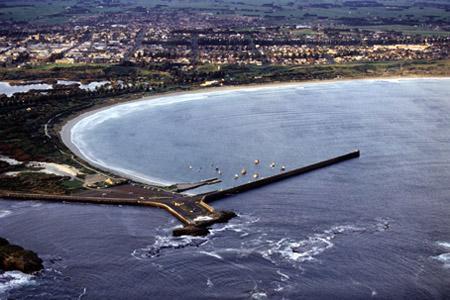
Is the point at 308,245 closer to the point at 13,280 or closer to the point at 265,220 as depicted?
the point at 265,220

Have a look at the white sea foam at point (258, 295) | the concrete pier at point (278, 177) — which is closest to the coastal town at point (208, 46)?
the concrete pier at point (278, 177)

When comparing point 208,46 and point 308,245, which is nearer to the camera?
point 308,245

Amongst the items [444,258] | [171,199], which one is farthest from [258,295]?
[171,199]

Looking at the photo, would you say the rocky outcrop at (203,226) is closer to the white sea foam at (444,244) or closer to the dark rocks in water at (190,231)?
the dark rocks in water at (190,231)

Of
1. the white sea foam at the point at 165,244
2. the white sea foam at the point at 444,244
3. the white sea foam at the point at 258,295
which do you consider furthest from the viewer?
the white sea foam at the point at 444,244

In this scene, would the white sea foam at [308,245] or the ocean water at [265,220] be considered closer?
the ocean water at [265,220]

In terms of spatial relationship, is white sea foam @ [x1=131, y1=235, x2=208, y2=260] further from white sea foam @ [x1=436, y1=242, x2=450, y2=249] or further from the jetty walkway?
white sea foam @ [x1=436, y1=242, x2=450, y2=249]

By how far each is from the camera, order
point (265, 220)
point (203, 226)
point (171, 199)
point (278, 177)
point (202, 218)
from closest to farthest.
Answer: point (203, 226) → point (265, 220) → point (202, 218) → point (171, 199) → point (278, 177)
